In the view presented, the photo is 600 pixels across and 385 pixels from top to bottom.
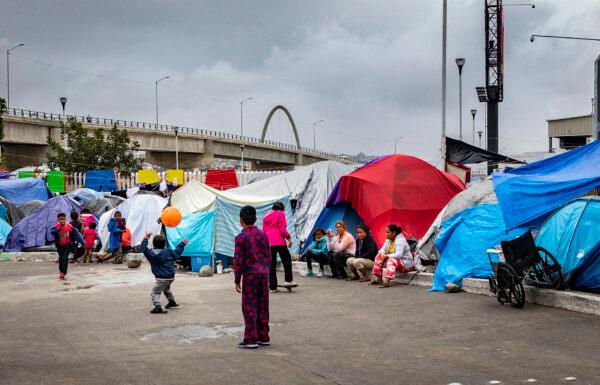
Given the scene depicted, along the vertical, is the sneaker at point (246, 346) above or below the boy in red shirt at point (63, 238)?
below

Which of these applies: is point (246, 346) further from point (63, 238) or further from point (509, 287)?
point (63, 238)

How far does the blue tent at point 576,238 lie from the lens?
11.3 meters

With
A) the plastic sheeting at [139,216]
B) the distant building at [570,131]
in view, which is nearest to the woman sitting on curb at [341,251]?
the plastic sheeting at [139,216]

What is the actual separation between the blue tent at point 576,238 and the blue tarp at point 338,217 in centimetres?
663

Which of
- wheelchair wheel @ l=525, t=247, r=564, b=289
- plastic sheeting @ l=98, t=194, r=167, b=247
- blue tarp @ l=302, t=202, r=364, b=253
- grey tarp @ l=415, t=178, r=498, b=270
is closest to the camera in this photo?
wheelchair wheel @ l=525, t=247, r=564, b=289

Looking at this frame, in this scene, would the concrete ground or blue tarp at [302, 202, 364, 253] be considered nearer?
the concrete ground

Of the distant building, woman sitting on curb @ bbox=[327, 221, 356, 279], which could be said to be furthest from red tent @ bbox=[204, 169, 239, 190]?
the distant building

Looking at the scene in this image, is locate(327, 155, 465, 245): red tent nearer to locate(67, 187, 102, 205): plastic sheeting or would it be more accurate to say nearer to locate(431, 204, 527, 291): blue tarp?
locate(431, 204, 527, 291): blue tarp

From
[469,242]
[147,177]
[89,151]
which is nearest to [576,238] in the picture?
[469,242]

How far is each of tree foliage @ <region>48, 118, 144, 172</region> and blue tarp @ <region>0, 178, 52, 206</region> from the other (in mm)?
22958

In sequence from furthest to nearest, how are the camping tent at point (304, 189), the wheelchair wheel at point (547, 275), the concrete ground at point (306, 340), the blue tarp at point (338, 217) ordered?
the camping tent at point (304, 189) < the blue tarp at point (338, 217) < the wheelchair wheel at point (547, 275) < the concrete ground at point (306, 340)

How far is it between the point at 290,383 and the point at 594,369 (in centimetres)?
301

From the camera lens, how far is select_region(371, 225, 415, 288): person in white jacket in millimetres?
14562

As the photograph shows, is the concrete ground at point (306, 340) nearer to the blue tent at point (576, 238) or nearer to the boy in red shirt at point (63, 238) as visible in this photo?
the blue tent at point (576, 238)
